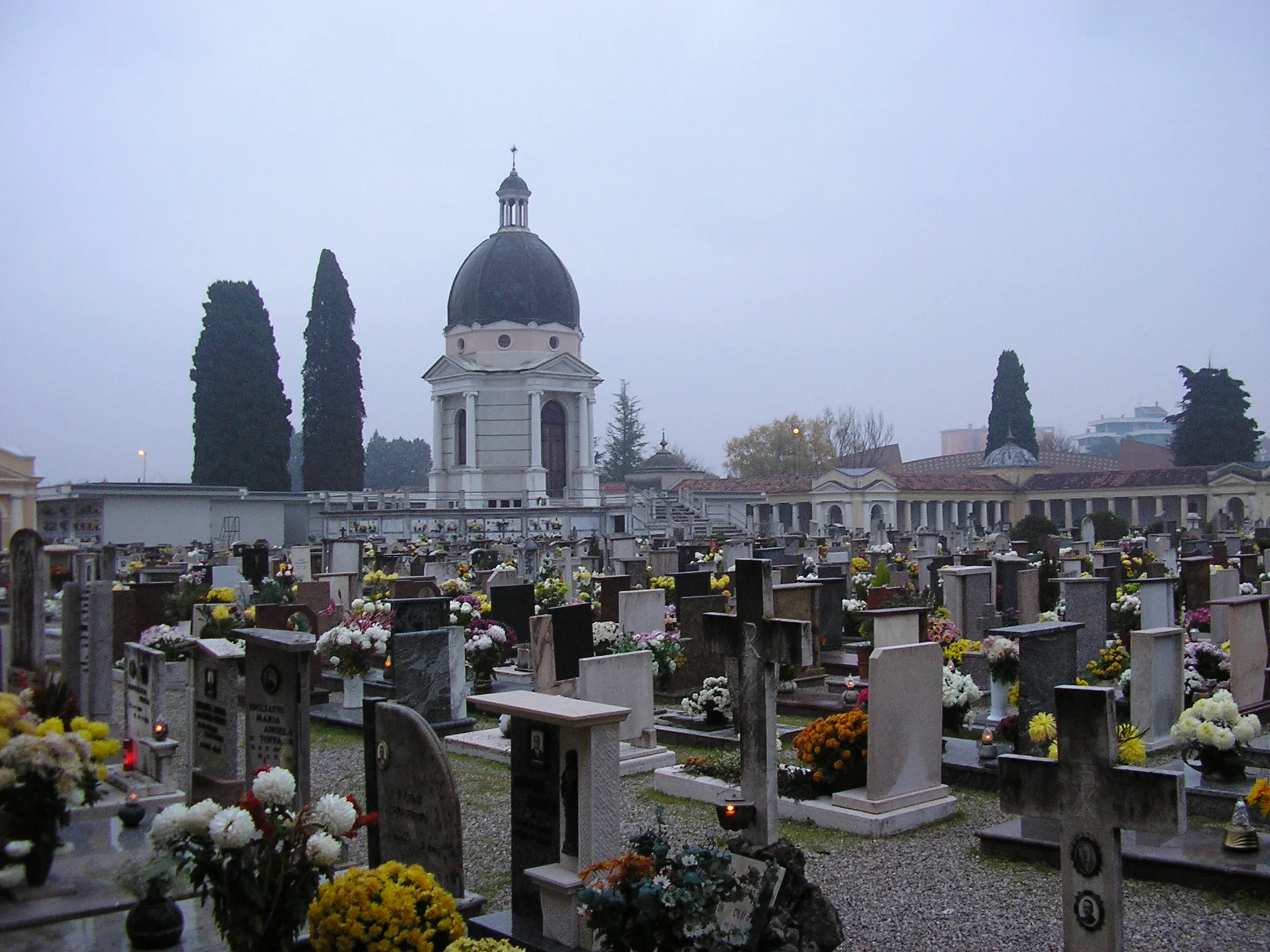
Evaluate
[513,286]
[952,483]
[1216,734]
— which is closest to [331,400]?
[513,286]

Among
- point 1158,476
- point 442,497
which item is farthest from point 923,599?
point 1158,476

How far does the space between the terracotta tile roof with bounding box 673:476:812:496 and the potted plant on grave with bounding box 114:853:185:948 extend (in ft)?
167

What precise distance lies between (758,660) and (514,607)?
10321 mm

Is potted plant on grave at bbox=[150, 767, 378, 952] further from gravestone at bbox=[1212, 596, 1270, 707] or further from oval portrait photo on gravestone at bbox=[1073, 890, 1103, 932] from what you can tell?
gravestone at bbox=[1212, 596, 1270, 707]

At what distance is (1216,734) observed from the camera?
7.61 m

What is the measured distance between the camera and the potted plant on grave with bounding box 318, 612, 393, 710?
12.7 metres

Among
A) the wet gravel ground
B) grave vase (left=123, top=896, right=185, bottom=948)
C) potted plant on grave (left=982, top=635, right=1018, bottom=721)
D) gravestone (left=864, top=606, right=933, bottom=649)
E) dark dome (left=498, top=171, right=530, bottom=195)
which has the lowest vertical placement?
the wet gravel ground

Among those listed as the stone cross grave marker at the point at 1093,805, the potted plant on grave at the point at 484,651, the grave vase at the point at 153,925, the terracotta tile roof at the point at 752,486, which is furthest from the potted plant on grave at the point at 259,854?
the terracotta tile roof at the point at 752,486

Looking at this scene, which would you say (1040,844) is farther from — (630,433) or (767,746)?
(630,433)

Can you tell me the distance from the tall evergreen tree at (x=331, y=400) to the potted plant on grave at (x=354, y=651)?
133ft

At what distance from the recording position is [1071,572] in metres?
18.1

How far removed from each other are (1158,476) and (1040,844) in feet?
181

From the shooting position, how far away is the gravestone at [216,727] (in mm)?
7500

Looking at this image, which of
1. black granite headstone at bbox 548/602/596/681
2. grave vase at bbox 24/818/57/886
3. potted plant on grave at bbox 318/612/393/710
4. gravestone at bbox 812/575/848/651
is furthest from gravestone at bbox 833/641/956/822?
gravestone at bbox 812/575/848/651
